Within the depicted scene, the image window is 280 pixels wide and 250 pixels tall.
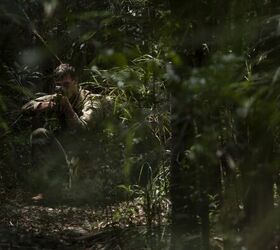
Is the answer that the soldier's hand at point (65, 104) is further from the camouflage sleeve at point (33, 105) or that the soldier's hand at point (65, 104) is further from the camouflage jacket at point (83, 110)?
the camouflage sleeve at point (33, 105)

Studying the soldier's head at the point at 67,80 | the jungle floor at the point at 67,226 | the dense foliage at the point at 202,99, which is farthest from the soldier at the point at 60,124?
the dense foliage at the point at 202,99

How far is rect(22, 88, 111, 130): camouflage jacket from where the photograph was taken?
4.80 m

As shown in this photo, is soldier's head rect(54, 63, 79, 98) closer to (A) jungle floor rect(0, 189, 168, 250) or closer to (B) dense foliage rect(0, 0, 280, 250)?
(B) dense foliage rect(0, 0, 280, 250)

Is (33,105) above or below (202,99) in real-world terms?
above

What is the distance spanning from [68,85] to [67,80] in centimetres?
5

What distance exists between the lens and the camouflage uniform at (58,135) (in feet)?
16.7

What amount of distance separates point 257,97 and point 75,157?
3.82 meters

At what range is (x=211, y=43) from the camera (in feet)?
7.59

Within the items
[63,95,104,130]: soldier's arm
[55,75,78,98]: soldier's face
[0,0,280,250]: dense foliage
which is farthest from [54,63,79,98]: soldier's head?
[0,0,280,250]: dense foliage

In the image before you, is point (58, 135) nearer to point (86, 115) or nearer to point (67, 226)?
point (86, 115)

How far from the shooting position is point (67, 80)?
518cm

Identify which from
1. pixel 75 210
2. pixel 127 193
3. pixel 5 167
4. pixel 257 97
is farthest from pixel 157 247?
pixel 5 167

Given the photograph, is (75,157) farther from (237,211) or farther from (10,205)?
(237,211)

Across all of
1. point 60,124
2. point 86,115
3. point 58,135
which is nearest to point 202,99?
point 86,115
